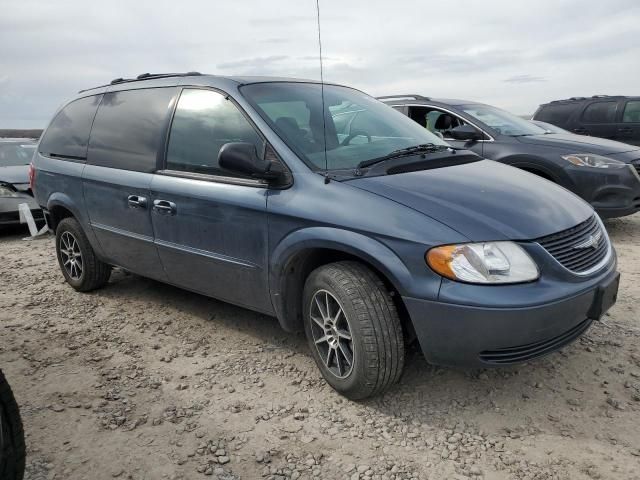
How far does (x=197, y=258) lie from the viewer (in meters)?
3.44

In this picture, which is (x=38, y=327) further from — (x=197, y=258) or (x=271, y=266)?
(x=271, y=266)

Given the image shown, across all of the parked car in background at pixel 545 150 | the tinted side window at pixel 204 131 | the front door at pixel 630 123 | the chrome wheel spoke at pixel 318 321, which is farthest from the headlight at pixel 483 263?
the front door at pixel 630 123

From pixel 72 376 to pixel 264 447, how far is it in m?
1.47

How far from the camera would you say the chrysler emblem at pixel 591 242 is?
2.70 meters

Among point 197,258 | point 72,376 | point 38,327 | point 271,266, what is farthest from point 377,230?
point 38,327

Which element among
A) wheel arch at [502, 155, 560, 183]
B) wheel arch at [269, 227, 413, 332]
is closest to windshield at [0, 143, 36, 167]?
wheel arch at [269, 227, 413, 332]

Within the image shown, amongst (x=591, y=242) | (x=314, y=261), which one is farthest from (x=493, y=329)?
(x=314, y=261)

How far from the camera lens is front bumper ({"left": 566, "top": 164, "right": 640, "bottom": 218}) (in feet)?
19.5

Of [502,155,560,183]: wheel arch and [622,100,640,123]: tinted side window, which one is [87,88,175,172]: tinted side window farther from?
[622,100,640,123]: tinted side window

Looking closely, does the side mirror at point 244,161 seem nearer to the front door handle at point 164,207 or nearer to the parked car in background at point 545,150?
the front door handle at point 164,207

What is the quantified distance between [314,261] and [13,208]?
20.6 ft

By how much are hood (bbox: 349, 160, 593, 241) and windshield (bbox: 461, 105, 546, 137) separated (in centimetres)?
376

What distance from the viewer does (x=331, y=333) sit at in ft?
9.40

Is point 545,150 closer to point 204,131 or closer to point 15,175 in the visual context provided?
point 204,131
